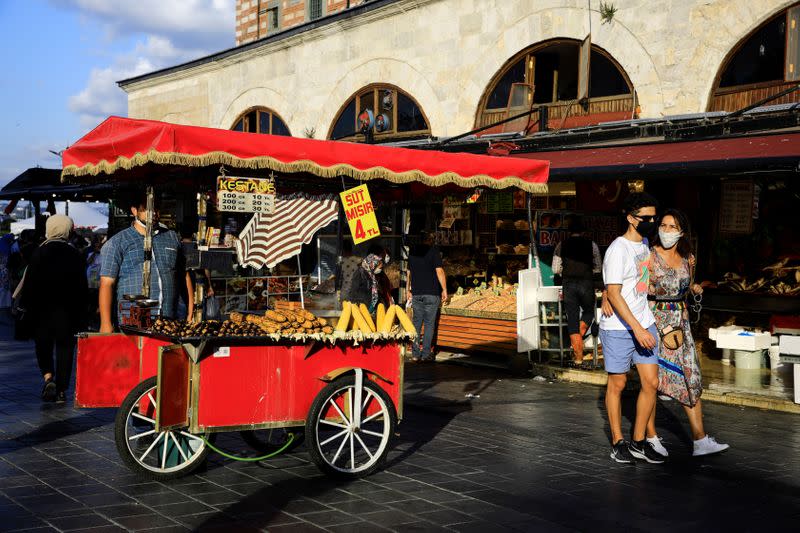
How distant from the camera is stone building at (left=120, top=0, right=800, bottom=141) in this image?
42.3 ft

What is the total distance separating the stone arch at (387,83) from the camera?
17.6 metres

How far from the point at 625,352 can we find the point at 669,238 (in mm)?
975

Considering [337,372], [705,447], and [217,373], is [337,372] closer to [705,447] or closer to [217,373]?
[217,373]

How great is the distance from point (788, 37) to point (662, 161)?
2.72m

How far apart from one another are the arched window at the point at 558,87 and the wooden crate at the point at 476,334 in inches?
139

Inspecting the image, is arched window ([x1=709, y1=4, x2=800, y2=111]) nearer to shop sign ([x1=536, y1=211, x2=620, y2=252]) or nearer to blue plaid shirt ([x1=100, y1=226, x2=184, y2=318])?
shop sign ([x1=536, y1=211, x2=620, y2=252])

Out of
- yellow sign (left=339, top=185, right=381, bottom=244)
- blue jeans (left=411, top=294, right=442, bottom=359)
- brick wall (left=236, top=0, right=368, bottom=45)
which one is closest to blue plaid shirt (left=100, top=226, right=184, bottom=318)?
yellow sign (left=339, top=185, right=381, bottom=244)

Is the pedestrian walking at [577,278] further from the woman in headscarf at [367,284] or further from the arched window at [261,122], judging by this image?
the arched window at [261,122]

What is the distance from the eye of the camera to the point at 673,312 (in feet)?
24.0

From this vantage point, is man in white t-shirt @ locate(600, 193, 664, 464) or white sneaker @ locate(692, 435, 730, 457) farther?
white sneaker @ locate(692, 435, 730, 457)

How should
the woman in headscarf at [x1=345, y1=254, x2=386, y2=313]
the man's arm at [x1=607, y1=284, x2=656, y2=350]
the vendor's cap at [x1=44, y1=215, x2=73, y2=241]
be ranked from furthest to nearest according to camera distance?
the woman in headscarf at [x1=345, y1=254, x2=386, y2=313] < the vendor's cap at [x1=44, y1=215, x2=73, y2=241] < the man's arm at [x1=607, y1=284, x2=656, y2=350]

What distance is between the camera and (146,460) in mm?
6766

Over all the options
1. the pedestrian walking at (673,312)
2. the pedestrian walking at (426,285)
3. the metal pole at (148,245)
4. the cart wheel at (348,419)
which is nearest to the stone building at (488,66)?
the pedestrian walking at (426,285)

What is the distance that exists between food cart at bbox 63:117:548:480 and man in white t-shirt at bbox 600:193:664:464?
161 centimetres
